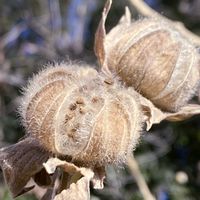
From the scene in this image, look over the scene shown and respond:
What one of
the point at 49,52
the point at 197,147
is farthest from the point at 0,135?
the point at 197,147

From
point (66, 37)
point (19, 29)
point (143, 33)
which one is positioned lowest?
point (66, 37)

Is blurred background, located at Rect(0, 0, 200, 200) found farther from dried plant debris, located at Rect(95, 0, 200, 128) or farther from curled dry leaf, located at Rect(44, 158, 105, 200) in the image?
curled dry leaf, located at Rect(44, 158, 105, 200)

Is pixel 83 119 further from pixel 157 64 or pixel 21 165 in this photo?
pixel 157 64

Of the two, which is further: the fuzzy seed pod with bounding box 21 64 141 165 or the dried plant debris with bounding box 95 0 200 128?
the dried plant debris with bounding box 95 0 200 128

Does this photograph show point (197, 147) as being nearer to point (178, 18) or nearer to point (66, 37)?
point (178, 18)

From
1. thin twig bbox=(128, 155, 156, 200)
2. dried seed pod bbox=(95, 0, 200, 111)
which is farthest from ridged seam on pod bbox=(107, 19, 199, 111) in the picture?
thin twig bbox=(128, 155, 156, 200)

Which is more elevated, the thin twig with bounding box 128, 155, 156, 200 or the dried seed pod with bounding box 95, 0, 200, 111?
the dried seed pod with bounding box 95, 0, 200, 111
